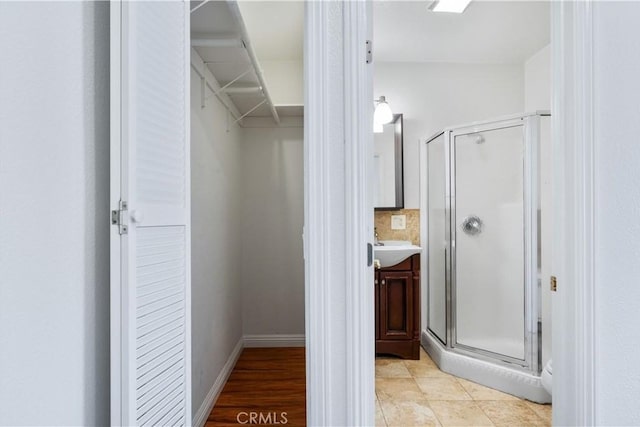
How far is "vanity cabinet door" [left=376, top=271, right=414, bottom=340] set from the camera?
9.89 feet

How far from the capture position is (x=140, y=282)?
3.42ft

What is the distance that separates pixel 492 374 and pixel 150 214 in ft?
7.79

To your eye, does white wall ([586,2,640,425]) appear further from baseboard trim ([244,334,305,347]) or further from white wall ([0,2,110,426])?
baseboard trim ([244,334,305,347])

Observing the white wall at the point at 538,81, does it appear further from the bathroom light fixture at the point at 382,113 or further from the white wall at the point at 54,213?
the white wall at the point at 54,213

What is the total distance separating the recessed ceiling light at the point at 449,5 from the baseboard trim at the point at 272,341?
8.75 ft

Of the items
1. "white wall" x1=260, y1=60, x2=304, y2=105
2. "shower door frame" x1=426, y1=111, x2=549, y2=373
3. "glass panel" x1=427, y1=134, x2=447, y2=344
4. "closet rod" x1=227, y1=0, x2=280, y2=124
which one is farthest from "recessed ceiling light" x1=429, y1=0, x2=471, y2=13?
"white wall" x1=260, y1=60, x2=304, y2=105

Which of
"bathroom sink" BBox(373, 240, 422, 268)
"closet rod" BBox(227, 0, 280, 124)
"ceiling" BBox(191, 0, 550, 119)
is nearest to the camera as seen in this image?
"closet rod" BBox(227, 0, 280, 124)

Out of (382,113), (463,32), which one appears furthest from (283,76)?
(463,32)

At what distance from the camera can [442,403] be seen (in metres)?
2.36

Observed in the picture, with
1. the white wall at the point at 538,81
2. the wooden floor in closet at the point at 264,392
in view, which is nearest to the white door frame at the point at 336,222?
the wooden floor in closet at the point at 264,392

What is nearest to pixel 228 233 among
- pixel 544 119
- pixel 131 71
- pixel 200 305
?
pixel 200 305

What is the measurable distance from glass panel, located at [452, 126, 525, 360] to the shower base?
0.35ft

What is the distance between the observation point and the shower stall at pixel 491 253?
249 cm

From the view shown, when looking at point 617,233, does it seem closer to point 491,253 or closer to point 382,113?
point 491,253
